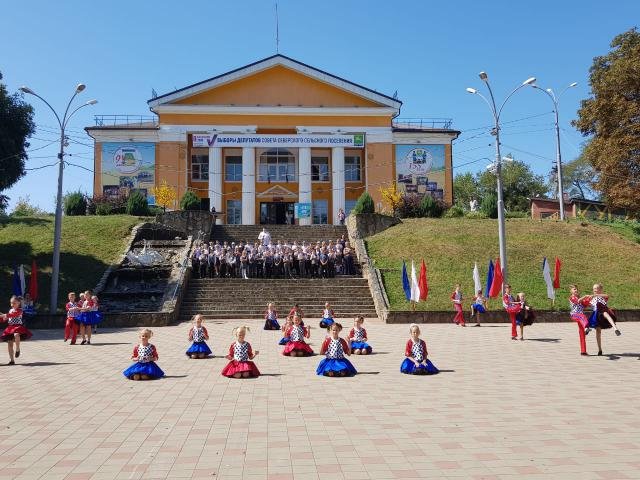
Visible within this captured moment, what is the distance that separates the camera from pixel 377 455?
598 centimetres

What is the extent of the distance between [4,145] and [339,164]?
2584 centimetres

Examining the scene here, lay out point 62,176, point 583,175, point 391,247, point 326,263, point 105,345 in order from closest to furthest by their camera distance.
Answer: point 105,345
point 62,176
point 326,263
point 391,247
point 583,175

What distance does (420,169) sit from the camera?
46.0m

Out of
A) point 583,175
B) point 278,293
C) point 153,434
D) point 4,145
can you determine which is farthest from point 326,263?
point 583,175

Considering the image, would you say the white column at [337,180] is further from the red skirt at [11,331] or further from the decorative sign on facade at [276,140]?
the red skirt at [11,331]

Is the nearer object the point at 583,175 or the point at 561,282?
the point at 561,282

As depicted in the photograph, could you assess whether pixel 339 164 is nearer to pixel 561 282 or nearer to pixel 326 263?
pixel 326 263

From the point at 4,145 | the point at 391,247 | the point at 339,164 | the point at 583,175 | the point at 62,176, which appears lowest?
the point at 391,247

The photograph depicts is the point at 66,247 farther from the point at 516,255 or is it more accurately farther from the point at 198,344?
the point at 516,255

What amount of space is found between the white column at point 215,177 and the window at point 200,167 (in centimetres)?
137

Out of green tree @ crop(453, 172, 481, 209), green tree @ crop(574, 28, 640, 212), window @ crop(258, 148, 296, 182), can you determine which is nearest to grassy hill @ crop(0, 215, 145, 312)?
window @ crop(258, 148, 296, 182)

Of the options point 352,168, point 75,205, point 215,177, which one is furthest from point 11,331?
point 352,168

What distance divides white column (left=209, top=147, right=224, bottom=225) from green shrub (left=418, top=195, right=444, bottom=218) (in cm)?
1651

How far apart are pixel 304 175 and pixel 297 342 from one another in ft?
105
